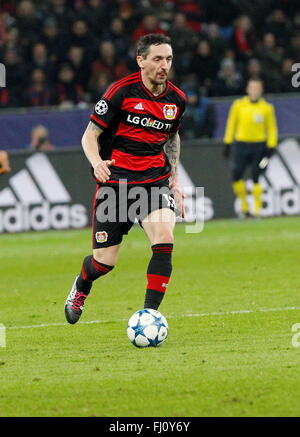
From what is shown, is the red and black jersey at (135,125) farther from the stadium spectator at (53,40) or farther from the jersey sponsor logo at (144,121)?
the stadium spectator at (53,40)

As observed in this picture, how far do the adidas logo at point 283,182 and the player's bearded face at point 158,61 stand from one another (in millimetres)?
11255

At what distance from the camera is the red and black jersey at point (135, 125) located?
8.23 metres

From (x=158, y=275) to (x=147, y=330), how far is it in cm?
55

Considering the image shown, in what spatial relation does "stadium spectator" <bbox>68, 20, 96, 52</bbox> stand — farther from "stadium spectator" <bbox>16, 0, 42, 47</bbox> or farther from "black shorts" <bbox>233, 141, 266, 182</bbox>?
"black shorts" <bbox>233, 141, 266, 182</bbox>

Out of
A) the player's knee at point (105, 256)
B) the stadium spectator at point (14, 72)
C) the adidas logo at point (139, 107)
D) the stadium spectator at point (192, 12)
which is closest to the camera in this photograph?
the adidas logo at point (139, 107)

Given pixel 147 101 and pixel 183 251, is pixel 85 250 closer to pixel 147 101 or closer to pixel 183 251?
pixel 183 251

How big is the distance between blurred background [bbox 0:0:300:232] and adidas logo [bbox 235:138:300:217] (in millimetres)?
23

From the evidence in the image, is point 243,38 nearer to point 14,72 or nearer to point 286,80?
point 286,80

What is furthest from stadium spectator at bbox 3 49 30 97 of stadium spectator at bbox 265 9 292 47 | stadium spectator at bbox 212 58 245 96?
stadium spectator at bbox 265 9 292 47

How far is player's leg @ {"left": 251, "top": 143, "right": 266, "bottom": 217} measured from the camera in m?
18.8

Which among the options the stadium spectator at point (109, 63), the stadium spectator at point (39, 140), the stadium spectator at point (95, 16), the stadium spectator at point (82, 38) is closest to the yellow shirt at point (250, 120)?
the stadium spectator at point (109, 63)

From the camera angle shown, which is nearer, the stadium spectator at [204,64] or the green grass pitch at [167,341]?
the green grass pitch at [167,341]

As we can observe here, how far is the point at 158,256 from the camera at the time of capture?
793 cm
